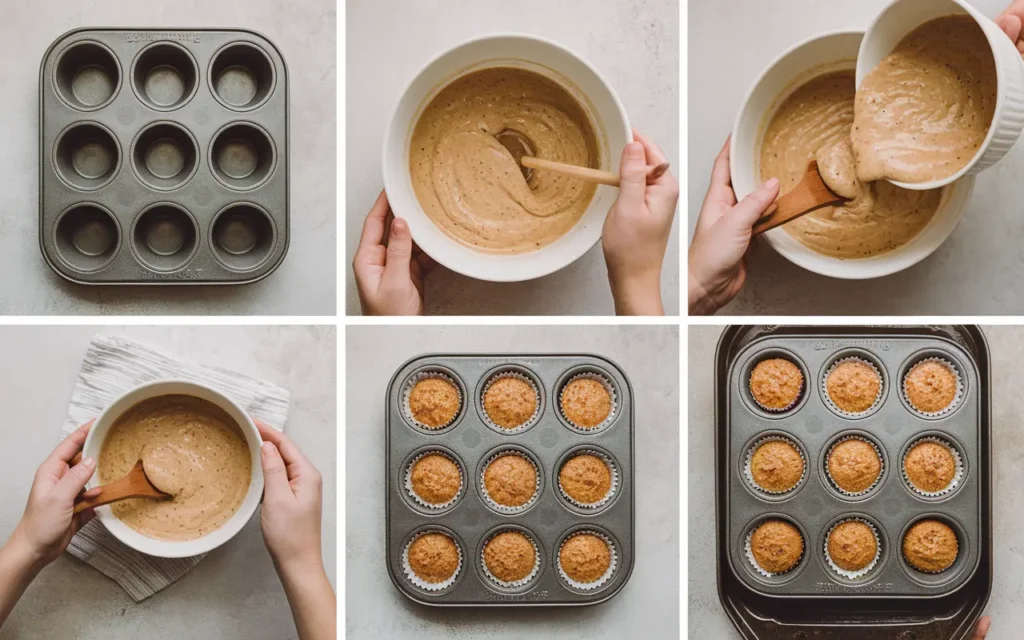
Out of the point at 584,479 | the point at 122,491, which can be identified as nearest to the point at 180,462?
the point at 122,491

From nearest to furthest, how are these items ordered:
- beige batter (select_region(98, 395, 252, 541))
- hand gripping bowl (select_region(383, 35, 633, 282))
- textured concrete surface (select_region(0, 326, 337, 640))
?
hand gripping bowl (select_region(383, 35, 633, 282)) → beige batter (select_region(98, 395, 252, 541)) → textured concrete surface (select_region(0, 326, 337, 640))

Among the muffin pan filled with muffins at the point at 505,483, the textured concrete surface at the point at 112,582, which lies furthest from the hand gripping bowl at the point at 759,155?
the textured concrete surface at the point at 112,582

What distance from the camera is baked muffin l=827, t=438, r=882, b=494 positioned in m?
1.46

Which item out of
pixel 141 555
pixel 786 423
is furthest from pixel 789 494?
pixel 141 555

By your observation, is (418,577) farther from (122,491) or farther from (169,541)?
(122,491)

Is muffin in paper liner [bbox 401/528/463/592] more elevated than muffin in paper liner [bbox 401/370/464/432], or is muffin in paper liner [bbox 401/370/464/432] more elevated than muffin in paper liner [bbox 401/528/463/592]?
muffin in paper liner [bbox 401/370/464/432]

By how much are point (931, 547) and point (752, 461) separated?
416mm

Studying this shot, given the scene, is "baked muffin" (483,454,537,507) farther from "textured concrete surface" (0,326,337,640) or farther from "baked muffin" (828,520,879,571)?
"baked muffin" (828,520,879,571)

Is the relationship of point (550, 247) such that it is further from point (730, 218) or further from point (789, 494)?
point (789, 494)

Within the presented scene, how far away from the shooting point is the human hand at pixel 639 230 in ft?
4.32

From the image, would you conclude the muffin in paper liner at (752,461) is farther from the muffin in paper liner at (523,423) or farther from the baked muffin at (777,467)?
the muffin in paper liner at (523,423)

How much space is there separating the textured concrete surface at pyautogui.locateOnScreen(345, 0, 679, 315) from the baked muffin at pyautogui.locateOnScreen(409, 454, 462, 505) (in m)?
0.37

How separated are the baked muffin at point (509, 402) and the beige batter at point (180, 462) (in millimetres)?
539

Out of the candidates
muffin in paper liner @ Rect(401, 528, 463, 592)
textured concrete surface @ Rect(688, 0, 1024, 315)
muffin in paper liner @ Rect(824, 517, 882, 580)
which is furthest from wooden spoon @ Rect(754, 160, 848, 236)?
muffin in paper liner @ Rect(401, 528, 463, 592)
